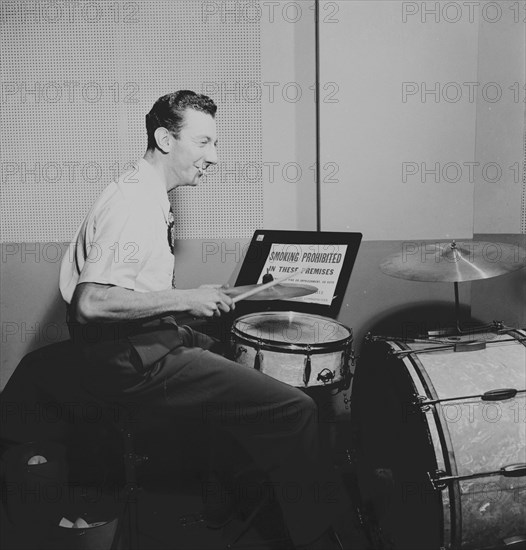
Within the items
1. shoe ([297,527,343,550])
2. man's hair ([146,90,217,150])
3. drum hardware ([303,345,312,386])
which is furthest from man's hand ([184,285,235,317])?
shoe ([297,527,343,550])

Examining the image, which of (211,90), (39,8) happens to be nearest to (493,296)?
(211,90)

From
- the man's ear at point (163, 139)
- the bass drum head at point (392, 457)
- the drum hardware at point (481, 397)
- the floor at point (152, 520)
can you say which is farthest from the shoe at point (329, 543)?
the man's ear at point (163, 139)

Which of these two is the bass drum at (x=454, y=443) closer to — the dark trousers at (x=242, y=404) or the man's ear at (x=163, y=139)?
the dark trousers at (x=242, y=404)

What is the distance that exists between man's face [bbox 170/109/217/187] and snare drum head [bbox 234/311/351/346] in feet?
2.32

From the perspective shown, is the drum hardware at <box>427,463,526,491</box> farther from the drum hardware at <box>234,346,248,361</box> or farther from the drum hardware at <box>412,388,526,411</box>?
the drum hardware at <box>234,346,248,361</box>

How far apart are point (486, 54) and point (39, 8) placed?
8.64ft

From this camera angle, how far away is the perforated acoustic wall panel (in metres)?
3.24

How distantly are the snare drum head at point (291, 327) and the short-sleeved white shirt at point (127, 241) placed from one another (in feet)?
1.51

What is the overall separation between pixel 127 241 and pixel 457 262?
1346 millimetres

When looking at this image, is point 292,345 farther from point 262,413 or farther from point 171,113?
point 171,113

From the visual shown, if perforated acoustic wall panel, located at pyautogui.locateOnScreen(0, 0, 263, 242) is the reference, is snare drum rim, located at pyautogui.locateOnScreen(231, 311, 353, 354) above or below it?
below

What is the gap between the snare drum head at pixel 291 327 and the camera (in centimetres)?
241

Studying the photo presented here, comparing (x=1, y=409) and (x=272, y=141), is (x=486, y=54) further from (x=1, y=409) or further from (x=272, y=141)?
(x=1, y=409)

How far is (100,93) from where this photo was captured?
327 centimetres
